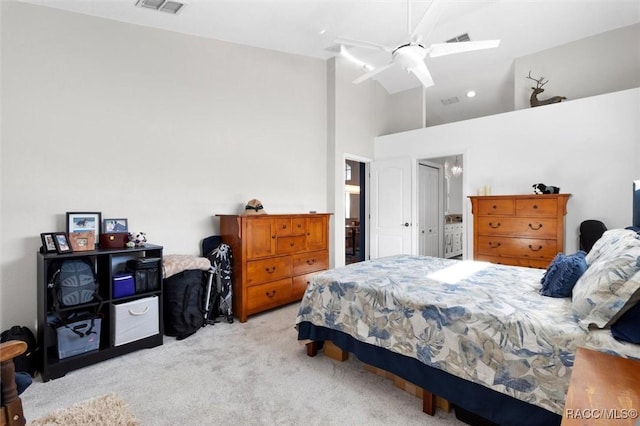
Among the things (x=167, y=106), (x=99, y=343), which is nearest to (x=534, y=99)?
(x=167, y=106)

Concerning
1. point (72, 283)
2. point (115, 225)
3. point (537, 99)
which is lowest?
point (72, 283)

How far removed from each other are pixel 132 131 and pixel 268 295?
225 cm

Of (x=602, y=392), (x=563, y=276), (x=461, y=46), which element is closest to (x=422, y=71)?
(x=461, y=46)

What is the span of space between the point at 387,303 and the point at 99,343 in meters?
2.31

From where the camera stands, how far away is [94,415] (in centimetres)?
178

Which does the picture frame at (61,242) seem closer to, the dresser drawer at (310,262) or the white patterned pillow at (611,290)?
the dresser drawer at (310,262)

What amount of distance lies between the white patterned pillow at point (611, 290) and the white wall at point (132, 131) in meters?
3.40

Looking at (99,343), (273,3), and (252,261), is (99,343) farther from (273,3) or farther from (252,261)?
(273,3)

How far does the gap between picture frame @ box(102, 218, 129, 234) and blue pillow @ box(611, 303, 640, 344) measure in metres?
3.55

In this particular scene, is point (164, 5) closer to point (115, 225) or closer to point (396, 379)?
point (115, 225)

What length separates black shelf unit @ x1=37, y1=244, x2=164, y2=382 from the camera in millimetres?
2211

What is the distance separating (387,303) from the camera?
1997 mm

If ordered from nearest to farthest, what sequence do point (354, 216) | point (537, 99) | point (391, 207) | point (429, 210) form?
point (537, 99) < point (391, 207) < point (429, 210) < point (354, 216)

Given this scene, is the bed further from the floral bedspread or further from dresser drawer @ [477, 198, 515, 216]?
dresser drawer @ [477, 198, 515, 216]
